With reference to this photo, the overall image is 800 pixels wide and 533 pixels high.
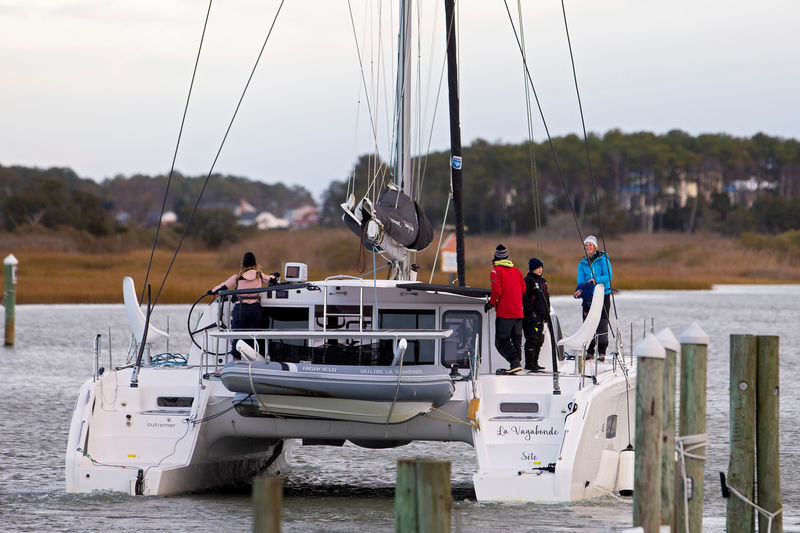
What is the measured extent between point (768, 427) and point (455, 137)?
21.6 ft

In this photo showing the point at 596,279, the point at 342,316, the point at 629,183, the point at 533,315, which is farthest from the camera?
the point at 629,183

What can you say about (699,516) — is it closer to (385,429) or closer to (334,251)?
(385,429)

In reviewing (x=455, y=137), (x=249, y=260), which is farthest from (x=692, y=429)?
(x=455, y=137)

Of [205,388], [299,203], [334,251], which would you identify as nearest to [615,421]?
[205,388]

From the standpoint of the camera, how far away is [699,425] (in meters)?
7.46

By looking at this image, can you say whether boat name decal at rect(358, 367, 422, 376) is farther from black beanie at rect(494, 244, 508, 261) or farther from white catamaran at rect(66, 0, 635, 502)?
black beanie at rect(494, 244, 508, 261)

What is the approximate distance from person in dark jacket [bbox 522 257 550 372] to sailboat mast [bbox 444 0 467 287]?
1396 millimetres

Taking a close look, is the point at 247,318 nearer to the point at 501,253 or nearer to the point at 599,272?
the point at 501,253

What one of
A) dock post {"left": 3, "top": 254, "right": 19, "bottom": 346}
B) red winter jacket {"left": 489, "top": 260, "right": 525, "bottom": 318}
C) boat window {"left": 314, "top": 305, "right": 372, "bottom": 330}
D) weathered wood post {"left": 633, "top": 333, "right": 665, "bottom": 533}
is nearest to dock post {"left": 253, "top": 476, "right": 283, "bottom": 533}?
weathered wood post {"left": 633, "top": 333, "right": 665, "bottom": 533}

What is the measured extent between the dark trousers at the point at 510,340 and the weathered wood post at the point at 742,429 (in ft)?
9.34

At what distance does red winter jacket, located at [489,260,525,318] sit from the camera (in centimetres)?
1064

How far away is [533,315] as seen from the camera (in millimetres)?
11180

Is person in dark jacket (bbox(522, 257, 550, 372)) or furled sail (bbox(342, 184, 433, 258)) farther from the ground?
furled sail (bbox(342, 184, 433, 258))

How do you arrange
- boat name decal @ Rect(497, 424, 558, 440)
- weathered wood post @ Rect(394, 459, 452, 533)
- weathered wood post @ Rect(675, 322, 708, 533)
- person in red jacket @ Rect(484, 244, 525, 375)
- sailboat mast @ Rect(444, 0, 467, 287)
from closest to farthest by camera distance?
1. weathered wood post @ Rect(394, 459, 452, 533)
2. weathered wood post @ Rect(675, 322, 708, 533)
3. boat name decal @ Rect(497, 424, 558, 440)
4. person in red jacket @ Rect(484, 244, 525, 375)
5. sailboat mast @ Rect(444, 0, 467, 287)
